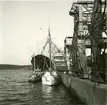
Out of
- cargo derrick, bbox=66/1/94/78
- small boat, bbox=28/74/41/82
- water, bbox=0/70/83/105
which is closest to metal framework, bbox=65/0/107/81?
cargo derrick, bbox=66/1/94/78

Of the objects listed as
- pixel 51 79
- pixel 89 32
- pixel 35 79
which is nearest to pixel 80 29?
pixel 89 32

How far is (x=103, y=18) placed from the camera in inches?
848

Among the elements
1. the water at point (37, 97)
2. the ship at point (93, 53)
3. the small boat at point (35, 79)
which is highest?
the ship at point (93, 53)

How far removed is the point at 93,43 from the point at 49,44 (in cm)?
3524

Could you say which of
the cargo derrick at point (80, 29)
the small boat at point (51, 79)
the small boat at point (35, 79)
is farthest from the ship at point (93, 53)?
the small boat at point (35, 79)

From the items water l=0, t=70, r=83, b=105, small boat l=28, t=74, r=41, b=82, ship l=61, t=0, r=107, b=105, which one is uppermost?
ship l=61, t=0, r=107, b=105

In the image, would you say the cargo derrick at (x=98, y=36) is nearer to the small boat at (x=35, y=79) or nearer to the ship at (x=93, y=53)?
the ship at (x=93, y=53)

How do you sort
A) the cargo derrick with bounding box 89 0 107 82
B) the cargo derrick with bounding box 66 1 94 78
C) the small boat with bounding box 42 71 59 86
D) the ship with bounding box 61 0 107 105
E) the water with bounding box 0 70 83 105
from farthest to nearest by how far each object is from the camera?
the small boat with bounding box 42 71 59 86, the cargo derrick with bounding box 66 1 94 78, the water with bounding box 0 70 83 105, the cargo derrick with bounding box 89 0 107 82, the ship with bounding box 61 0 107 105

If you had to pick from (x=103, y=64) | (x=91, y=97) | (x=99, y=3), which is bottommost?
(x=91, y=97)

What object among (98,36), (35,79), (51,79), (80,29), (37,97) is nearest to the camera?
(98,36)

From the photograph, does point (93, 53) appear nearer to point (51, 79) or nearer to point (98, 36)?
point (98, 36)

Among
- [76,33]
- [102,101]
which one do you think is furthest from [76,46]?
[102,101]

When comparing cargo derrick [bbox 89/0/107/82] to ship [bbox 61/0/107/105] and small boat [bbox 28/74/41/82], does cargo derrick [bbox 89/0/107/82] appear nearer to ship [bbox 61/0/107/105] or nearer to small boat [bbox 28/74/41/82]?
ship [bbox 61/0/107/105]

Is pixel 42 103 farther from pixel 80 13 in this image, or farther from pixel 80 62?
pixel 80 13
